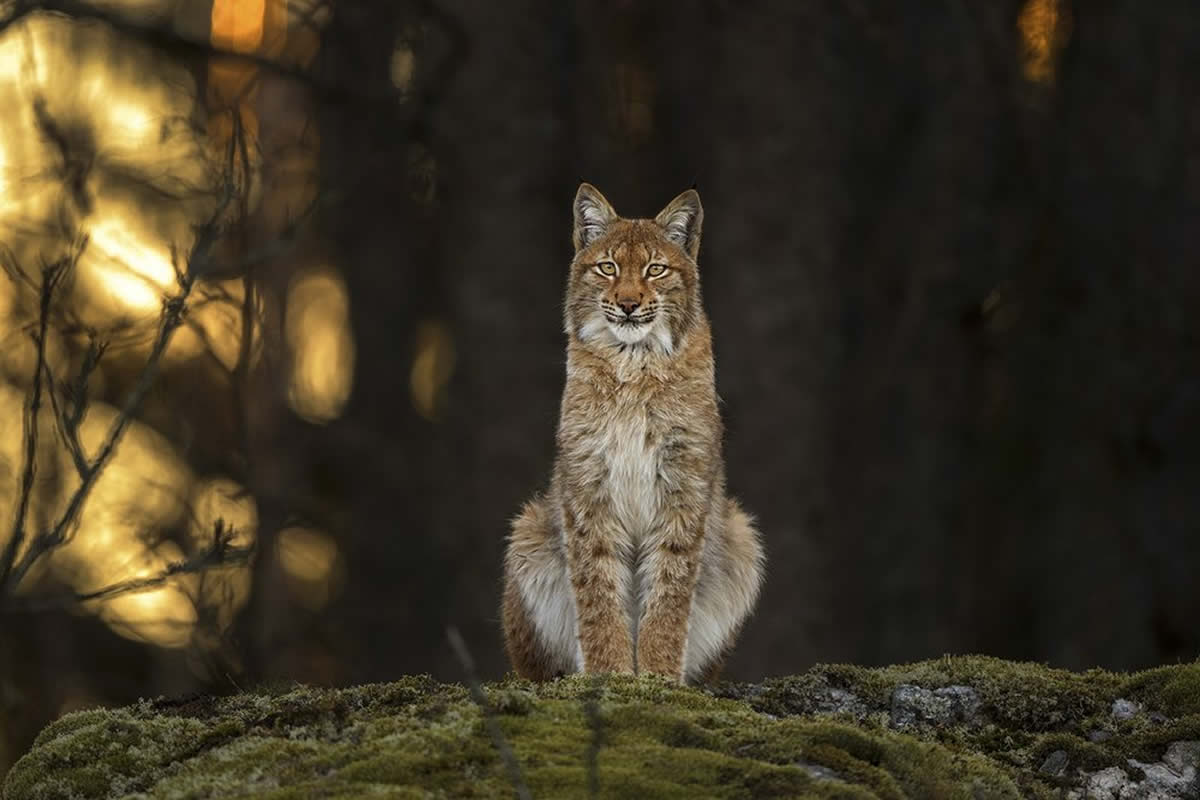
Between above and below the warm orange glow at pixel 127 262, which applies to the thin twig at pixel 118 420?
below

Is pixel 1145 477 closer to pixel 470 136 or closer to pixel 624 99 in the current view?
pixel 624 99

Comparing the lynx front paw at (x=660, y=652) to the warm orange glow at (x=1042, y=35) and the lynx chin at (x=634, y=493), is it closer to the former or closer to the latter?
the lynx chin at (x=634, y=493)

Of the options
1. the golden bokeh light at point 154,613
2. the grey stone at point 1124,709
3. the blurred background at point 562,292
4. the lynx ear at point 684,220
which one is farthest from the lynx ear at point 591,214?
the golden bokeh light at point 154,613

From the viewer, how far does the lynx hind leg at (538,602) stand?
27.1 feet

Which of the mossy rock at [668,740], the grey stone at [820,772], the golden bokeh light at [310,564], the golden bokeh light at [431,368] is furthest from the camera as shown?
the golden bokeh light at [310,564]

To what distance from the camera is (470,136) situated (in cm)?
1429

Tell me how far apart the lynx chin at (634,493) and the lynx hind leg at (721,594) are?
0.01 metres

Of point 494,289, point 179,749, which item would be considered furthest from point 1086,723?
point 494,289

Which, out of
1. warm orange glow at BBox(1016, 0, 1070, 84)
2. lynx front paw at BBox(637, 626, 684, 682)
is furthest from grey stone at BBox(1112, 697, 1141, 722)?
warm orange glow at BBox(1016, 0, 1070, 84)

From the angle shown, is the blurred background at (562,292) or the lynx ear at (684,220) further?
the blurred background at (562,292)

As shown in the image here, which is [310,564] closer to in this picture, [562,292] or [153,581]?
[562,292]

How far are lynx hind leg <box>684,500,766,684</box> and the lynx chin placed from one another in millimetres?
10

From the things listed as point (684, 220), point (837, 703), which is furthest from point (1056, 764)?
point (684, 220)

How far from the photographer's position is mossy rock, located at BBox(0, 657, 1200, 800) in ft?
16.0
